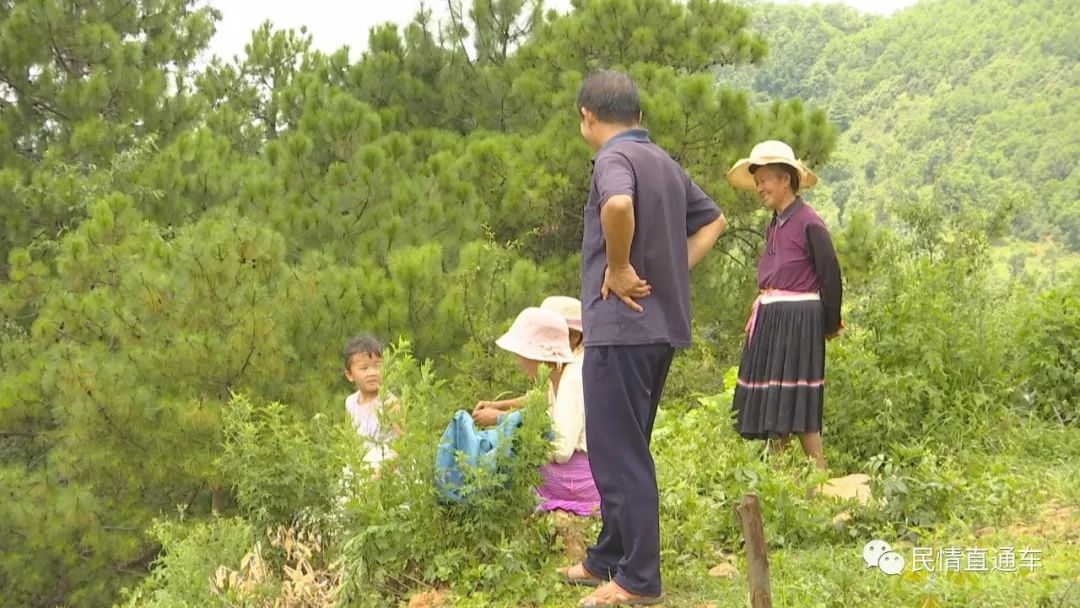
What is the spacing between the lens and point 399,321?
8234 millimetres

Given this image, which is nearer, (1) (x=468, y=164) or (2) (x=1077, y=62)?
(1) (x=468, y=164)

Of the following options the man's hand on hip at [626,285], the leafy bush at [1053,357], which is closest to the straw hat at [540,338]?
the man's hand on hip at [626,285]

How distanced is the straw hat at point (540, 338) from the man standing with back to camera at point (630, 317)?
0.60m

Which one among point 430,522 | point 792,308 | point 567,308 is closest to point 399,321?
point 792,308

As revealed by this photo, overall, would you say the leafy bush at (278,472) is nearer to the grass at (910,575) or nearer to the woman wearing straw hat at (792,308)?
the grass at (910,575)

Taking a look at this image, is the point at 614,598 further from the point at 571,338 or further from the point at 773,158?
the point at 773,158

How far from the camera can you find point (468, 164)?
10.6m

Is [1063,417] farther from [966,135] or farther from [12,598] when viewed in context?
[966,135]

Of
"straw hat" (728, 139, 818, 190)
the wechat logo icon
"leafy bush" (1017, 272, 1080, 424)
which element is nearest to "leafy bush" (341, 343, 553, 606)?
the wechat logo icon

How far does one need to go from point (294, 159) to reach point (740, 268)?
4966mm

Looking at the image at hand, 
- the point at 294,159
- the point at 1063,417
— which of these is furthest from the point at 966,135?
the point at 1063,417

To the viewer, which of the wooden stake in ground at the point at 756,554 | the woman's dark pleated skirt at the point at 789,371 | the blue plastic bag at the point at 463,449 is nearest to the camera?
the wooden stake in ground at the point at 756,554

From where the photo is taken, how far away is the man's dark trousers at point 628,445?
298 cm

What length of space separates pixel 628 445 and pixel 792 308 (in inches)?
74.2
